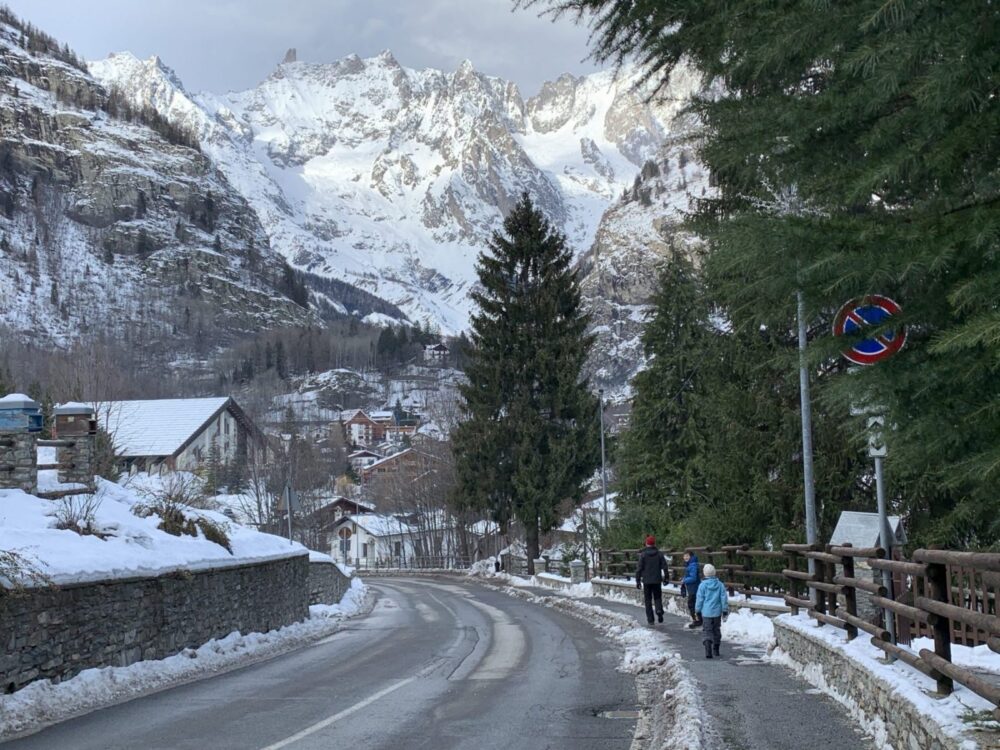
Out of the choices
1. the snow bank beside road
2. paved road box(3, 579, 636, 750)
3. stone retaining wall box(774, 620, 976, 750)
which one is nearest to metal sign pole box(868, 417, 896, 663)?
stone retaining wall box(774, 620, 976, 750)

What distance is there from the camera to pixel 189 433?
6850 centimetres

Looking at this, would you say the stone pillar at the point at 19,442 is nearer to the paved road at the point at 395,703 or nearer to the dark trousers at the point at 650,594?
the paved road at the point at 395,703

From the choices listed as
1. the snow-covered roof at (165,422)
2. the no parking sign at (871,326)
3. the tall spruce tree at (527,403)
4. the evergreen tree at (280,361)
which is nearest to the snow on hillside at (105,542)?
the no parking sign at (871,326)

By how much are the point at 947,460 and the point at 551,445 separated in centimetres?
3527

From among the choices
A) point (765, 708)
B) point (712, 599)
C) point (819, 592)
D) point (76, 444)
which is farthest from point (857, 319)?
point (76, 444)

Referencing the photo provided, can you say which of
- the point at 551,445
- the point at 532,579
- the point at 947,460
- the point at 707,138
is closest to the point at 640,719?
the point at 947,460

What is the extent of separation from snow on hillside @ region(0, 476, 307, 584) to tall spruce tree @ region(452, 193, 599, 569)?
23096mm

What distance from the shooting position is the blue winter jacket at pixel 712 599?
13102 mm

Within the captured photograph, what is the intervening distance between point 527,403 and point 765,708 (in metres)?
33.7

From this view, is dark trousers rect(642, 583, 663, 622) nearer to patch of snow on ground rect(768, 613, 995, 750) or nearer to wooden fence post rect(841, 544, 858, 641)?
patch of snow on ground rect(768, 613, 995, 750)

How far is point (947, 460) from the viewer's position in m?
6.97

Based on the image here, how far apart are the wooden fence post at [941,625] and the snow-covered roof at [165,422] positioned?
2483 inches

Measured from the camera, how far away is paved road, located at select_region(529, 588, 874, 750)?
759 centimetres

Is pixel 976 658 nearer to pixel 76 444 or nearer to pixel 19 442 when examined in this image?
pixel 19 442
